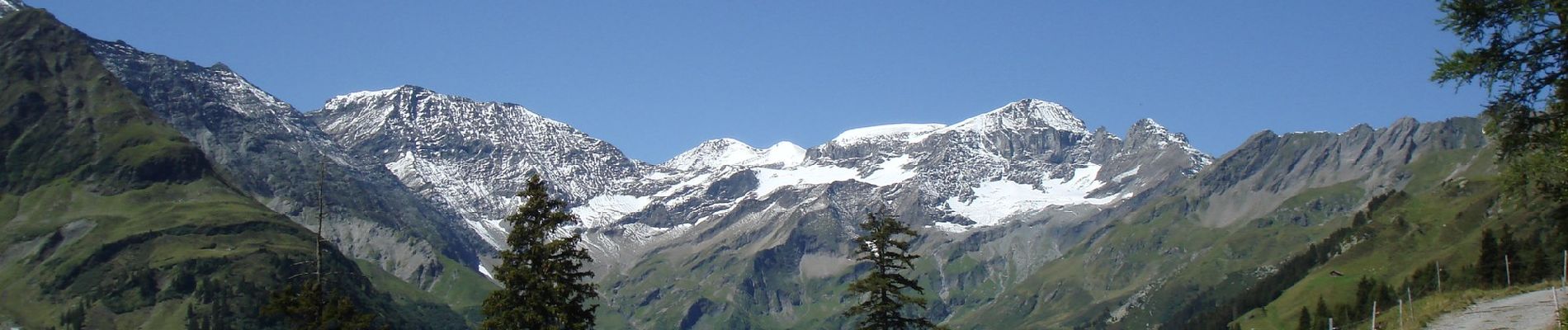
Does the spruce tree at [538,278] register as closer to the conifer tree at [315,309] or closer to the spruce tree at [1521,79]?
the conifer tree at [315,309]

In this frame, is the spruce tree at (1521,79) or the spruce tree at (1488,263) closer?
the spruce tree at (1521,79)

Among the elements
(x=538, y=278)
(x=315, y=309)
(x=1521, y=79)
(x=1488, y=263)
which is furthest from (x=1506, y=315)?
(x=1488, y=263)

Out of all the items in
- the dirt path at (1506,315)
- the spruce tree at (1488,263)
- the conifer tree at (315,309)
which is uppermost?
the spruce tree at (1488,263)

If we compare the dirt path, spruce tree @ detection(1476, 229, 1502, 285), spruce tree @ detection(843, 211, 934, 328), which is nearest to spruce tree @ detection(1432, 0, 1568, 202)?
the dirt path

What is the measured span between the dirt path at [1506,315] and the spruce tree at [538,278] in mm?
27464

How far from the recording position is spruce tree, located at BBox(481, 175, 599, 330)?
1801 inches

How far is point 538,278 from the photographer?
45.8m

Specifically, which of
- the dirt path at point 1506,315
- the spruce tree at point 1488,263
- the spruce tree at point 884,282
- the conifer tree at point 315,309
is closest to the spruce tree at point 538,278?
the conifer tree at point 315,309

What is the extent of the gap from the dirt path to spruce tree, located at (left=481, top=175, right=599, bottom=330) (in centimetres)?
2746

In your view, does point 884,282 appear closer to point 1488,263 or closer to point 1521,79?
point 1521,79

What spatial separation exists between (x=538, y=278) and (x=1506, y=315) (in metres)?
30.7

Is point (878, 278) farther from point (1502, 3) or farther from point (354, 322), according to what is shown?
point (1502, 3)

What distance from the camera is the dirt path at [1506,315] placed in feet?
110

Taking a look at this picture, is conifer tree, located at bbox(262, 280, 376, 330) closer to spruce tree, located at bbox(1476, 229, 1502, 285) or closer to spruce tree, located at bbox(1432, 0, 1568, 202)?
spruce tree, located at bbox(1432, 0, 1568, 202)
